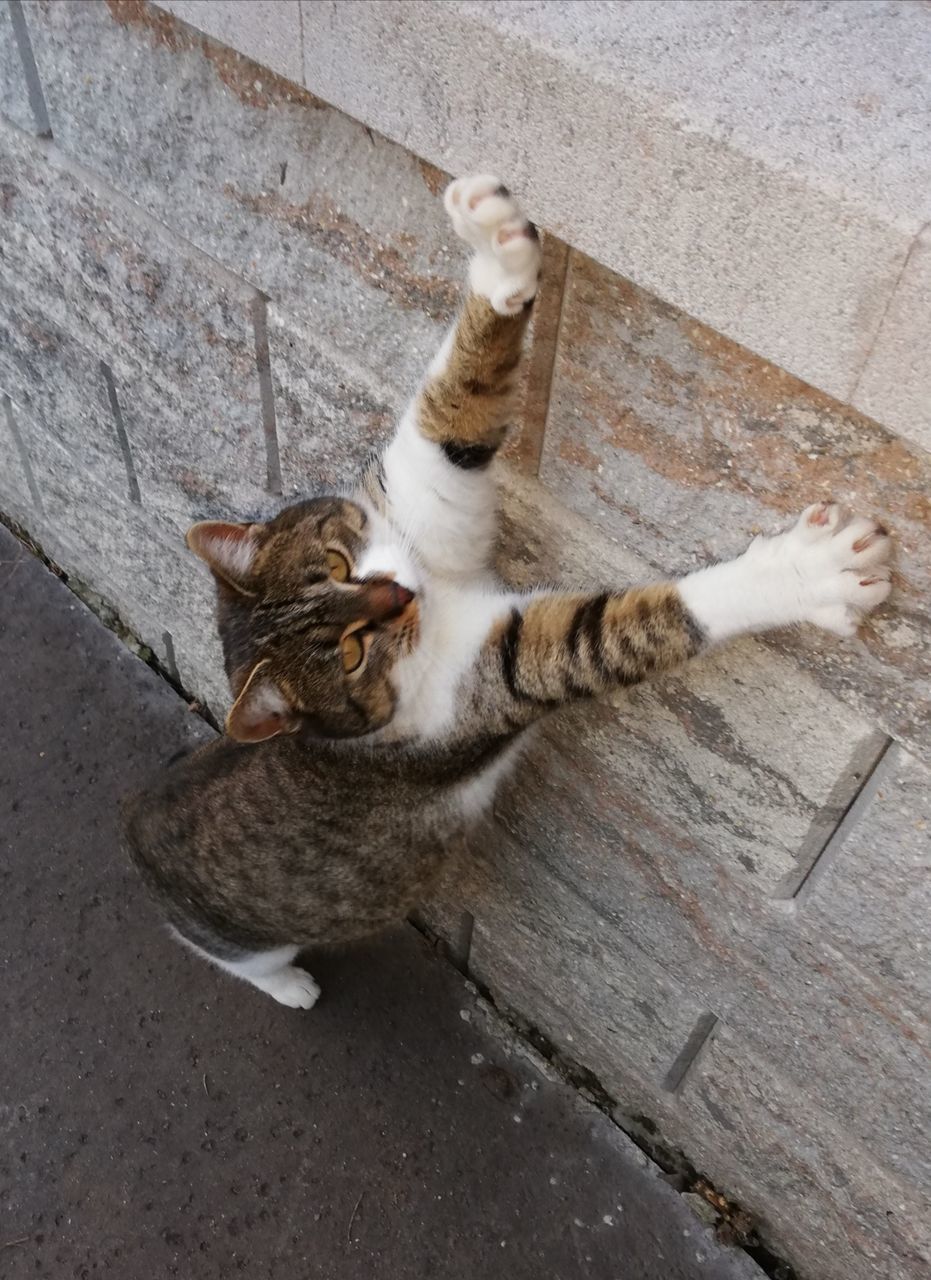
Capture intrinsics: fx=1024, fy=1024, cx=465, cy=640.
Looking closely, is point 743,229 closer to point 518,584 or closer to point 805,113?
point 805,113

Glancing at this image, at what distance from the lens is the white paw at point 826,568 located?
110 centimetres

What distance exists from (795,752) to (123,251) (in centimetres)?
160

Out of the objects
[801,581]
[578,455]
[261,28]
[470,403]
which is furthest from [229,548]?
[801,581]

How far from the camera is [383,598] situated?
161cm

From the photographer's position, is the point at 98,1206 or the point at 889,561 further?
the point at 98,1206

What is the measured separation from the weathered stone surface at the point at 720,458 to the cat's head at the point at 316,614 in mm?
393

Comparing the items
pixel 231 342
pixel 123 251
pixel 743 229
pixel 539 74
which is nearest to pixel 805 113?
pixel 743 229

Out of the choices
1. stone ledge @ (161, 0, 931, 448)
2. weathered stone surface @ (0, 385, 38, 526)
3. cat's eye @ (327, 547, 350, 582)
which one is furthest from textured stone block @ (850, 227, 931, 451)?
weathered stone surface @ (0, 385, 38, 526)

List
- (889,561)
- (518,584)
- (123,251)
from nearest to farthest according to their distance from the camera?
(889,561)
(518,584)
(123,251)

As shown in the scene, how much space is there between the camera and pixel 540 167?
1107mm

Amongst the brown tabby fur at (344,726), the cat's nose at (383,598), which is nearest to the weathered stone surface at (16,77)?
the brown tabby fur at (344,726)

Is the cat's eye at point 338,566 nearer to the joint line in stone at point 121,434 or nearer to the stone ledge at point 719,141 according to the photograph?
the stone ledge at point 719,141

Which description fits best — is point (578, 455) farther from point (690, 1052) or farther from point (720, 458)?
point (690, 1052)

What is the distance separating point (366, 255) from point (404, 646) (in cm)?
61
